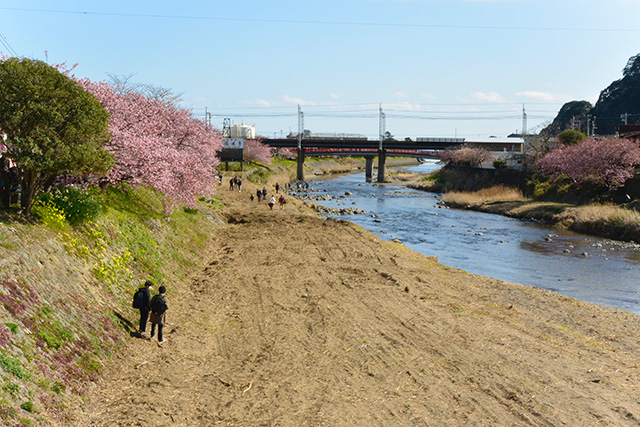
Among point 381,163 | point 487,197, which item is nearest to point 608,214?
point 487,197

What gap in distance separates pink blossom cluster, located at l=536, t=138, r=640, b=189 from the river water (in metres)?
10.5

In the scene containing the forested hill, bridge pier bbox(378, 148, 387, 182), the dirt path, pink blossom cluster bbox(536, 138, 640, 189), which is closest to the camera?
the dirt path

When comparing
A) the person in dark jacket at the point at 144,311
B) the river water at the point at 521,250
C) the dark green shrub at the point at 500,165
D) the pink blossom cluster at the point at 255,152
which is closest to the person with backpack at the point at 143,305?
the person in dark jacket at the point at 144,311

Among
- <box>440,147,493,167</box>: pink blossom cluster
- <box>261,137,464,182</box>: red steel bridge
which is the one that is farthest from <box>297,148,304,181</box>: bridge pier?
<box>440,147,493,167</box>: pink blossom cluster

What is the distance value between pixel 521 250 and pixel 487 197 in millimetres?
36211

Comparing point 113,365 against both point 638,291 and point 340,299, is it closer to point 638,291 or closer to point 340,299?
point 340,299

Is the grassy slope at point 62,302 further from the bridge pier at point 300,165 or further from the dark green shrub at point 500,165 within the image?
the bridge pier at point 300,165

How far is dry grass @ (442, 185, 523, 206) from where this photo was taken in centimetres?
7638

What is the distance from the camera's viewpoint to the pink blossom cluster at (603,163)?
204 feet

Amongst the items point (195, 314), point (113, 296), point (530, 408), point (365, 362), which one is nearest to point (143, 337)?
point (113, 296)

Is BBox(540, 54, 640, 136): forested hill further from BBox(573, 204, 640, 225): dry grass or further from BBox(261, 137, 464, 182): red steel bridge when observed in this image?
BBox(573, 204, 640, 225): dry grass

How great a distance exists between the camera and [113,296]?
1872cm

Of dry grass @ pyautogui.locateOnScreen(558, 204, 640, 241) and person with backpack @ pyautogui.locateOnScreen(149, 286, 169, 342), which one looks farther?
dry grass @ pyautogui.locateOnScreen(558, 204, 640, 241)

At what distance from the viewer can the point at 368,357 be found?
17391 millimetres
